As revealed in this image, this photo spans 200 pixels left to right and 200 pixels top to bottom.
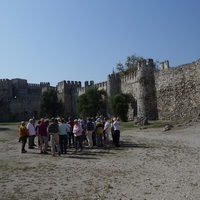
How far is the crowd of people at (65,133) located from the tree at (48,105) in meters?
37.8

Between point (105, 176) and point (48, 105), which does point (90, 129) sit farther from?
point (48, 105)

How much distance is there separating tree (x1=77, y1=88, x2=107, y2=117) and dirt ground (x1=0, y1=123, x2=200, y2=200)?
3072 centimetres

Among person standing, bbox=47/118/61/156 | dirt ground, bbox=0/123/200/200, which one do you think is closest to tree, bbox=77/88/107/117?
person standing, bbox=47/118/61/156

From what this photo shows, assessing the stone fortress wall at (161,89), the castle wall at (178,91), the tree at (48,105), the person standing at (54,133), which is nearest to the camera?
the person standing at (54,133)

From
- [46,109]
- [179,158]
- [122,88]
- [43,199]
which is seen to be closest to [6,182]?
[43,199]

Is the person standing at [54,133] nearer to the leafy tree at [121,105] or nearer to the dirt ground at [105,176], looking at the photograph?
the dirt ground at [105,176]

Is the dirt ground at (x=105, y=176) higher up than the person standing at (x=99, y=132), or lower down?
lower down

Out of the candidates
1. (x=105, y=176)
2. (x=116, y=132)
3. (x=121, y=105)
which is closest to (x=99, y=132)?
(x=116, y=132)

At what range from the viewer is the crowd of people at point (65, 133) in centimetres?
1434

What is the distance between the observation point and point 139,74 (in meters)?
35.2

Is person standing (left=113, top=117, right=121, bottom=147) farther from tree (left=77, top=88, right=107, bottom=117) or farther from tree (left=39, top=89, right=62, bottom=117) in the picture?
tree (left=39, top=89, right=62, bottom=117)

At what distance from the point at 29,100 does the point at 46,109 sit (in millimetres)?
12614

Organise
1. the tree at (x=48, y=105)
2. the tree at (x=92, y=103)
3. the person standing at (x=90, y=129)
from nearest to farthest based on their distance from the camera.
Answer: the person standing at (x=90, y=129)
the tree at (x=92, y=103)
the tree at (x=48, y=105)

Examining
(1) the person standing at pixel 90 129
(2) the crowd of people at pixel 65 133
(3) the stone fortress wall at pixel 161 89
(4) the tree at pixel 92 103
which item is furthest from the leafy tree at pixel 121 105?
(1) the person standing at pixel 90 129
